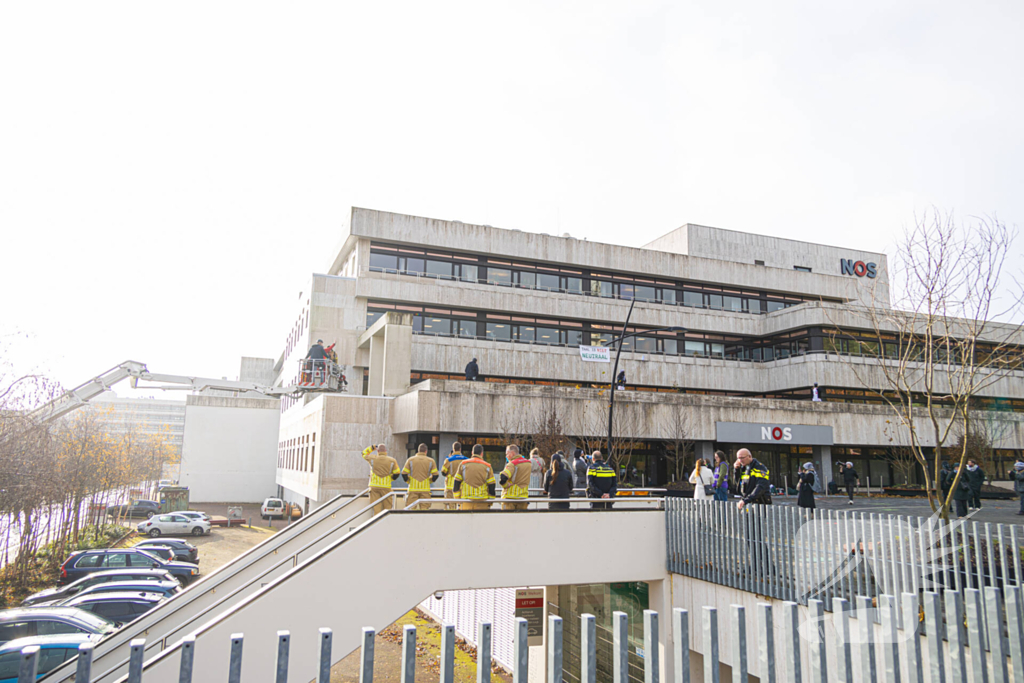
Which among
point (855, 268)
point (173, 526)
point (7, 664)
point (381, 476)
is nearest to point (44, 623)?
point (7, 664)

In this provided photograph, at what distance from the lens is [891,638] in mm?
3521

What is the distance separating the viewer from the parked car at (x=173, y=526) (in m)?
39.8

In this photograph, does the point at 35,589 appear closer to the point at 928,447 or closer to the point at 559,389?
the point at 559,389

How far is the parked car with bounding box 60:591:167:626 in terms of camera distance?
17.8m

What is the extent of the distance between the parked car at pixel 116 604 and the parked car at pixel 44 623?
1802 millimetres

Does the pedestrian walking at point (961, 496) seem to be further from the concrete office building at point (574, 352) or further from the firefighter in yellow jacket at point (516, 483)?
the concrete office building at point (574, 352)

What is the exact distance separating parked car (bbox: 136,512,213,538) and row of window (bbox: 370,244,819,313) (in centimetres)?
1904

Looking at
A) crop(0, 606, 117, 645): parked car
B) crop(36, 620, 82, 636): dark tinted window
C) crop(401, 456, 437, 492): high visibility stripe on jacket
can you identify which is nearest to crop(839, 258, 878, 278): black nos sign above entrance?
crop(401, 456, 437, 492): high visibility stripe on jacket

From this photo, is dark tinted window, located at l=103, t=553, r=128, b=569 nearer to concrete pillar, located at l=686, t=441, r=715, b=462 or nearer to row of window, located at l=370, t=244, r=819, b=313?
row of window, located at l=370, t=244, r=819, b=313

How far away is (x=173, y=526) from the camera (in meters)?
39.8

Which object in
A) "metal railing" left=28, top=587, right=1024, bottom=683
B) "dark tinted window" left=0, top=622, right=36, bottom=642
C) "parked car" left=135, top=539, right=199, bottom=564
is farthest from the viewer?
"parked car" left=135, top=539, right=199, bottom=564

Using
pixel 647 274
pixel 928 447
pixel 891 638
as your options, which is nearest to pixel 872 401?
pixel 928 447

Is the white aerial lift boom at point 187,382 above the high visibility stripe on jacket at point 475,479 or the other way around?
above

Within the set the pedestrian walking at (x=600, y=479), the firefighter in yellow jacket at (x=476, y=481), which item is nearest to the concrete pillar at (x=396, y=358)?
the pedestrian walking at (x=600, y=479)
